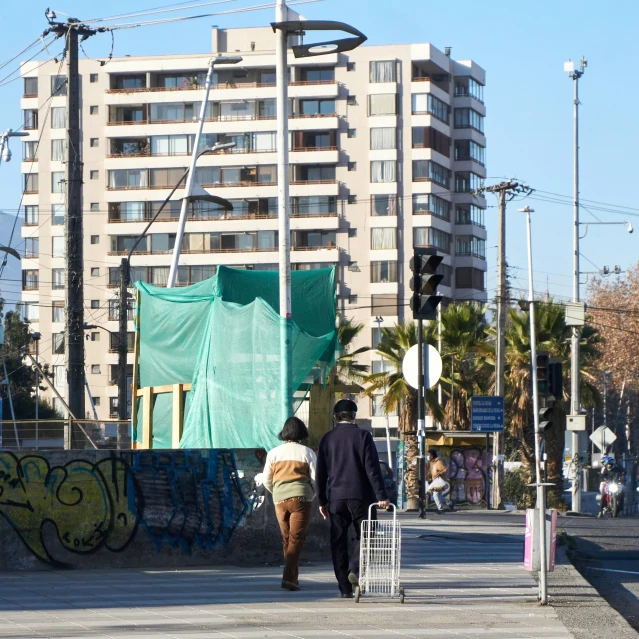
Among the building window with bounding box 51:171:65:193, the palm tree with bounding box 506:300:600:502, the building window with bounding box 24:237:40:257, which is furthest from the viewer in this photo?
the building window with bounding box 24:237:40:257

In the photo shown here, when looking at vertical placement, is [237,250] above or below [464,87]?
below

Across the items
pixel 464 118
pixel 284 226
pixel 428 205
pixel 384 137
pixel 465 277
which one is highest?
pixel 464 118

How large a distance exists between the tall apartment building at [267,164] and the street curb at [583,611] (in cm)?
6795

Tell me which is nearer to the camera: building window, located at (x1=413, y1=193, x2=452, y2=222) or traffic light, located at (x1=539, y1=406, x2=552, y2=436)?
traffic light, located at (x1=539, y1=406, x2=552, y2=436)

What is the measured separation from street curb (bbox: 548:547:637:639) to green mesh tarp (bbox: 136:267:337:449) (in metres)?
3.81

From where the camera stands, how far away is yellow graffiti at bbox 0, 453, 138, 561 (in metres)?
12.6

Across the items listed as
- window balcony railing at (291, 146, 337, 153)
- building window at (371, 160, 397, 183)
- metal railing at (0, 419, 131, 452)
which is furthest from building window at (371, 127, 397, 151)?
metal railing at (0, 419, 131, 452)

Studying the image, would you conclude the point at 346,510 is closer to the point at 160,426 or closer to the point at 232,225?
the point at 160,426

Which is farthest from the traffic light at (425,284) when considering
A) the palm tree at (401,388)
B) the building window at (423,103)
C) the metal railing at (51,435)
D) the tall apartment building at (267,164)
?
the building window at (423,103)

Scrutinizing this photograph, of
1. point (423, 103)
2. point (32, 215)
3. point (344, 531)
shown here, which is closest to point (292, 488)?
point (344, 531)

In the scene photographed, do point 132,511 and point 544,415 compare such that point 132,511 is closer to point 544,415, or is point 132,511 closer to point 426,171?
point 544,415

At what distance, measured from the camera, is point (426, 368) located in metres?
21.3

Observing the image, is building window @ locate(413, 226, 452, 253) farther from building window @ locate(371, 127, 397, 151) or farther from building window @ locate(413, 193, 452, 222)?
building window @ locate(371, 127, 397, 151)

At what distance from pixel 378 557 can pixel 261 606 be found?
104cm
